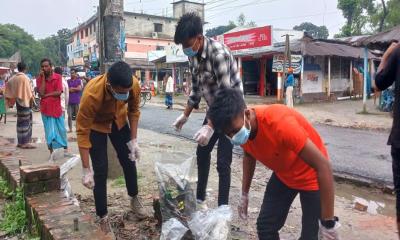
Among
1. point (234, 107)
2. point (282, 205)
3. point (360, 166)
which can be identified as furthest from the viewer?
point (360, 166)

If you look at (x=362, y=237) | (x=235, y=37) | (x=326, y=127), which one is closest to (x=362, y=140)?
(x=326, y=127)

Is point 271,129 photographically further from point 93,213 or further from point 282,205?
point 93,213

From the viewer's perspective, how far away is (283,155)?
7.15 feet

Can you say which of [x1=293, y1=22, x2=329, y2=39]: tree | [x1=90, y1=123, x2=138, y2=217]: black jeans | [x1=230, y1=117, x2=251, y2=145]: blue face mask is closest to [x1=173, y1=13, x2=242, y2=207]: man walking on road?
[x1=90, y1=123, x2=138, y2=217]: black jeans

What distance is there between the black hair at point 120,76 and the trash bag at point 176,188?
73 centimetres

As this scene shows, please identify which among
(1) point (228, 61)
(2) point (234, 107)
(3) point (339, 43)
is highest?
(3) point (339, 43)

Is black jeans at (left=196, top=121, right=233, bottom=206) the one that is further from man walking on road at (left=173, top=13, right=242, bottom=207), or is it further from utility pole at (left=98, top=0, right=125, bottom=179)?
utility pole at (left=98, top=0, right=125, bottom=179)

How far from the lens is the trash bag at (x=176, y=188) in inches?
127

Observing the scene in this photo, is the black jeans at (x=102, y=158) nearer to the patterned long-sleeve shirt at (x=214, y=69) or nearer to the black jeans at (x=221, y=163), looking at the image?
the black jeans at (x=221, y=163)

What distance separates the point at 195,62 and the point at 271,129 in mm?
1555

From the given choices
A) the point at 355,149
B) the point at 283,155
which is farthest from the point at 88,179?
the point at 355,149

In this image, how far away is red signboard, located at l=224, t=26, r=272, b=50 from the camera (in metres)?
18.9

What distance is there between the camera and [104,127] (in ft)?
11.3

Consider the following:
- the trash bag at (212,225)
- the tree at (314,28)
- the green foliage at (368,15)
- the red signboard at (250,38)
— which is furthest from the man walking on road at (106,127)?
the tree at (314,28)
